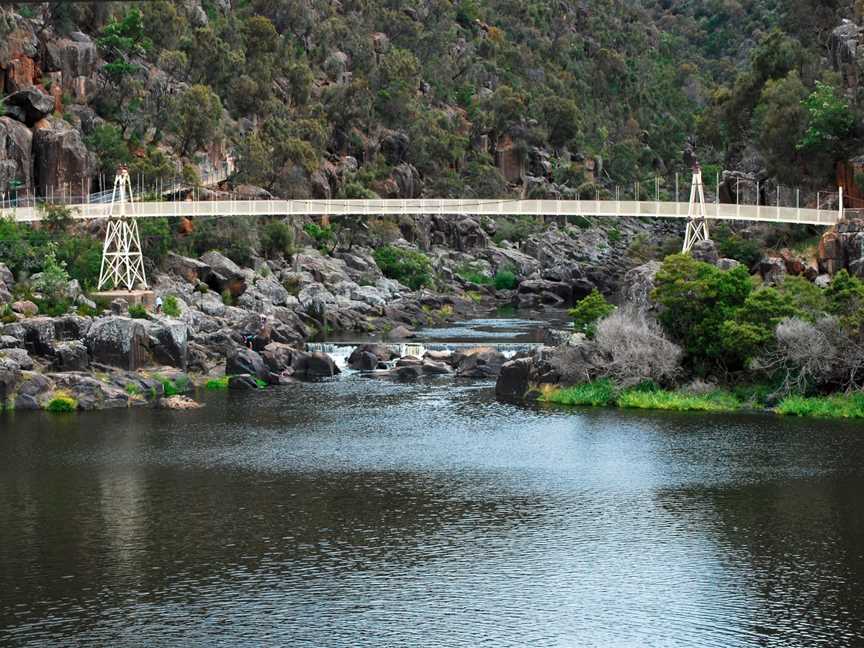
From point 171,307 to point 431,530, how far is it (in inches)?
1802

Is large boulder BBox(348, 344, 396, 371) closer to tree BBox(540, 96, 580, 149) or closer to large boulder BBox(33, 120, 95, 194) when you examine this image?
large boulder BBox(33, 120, 95, 194)

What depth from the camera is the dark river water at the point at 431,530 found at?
33500 millimetres

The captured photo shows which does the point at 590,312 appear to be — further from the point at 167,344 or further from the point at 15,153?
the point at 15,153

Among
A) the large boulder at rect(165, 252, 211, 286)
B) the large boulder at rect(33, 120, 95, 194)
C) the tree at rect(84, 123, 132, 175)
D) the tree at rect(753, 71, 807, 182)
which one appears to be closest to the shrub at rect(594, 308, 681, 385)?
the large boulder at rect(165, 252, 211, 286)

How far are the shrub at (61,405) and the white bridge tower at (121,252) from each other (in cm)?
1994

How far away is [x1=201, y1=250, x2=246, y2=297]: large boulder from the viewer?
98.0 m

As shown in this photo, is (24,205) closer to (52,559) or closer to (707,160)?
(52,559)

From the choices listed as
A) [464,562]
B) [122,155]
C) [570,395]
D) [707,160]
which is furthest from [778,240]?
[707,160]

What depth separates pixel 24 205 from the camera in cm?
9775

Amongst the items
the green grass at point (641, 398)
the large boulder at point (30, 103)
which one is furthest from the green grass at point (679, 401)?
the large boulder at point (30, 103)

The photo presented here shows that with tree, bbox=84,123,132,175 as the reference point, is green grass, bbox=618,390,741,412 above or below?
below

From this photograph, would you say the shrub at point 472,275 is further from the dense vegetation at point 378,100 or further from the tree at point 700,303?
the tree at point 700,303

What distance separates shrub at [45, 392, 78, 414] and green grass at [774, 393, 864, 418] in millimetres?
34848

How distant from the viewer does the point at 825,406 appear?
6209 cm
